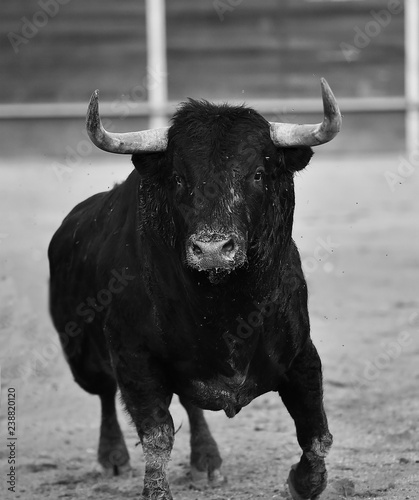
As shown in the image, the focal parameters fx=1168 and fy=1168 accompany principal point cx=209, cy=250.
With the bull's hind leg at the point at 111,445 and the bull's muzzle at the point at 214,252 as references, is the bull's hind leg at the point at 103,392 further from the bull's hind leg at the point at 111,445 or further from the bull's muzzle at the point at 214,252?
the bull's muzzle at the point at 214,252

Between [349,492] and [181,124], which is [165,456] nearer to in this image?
[349,492]

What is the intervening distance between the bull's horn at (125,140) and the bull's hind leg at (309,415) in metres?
1.07

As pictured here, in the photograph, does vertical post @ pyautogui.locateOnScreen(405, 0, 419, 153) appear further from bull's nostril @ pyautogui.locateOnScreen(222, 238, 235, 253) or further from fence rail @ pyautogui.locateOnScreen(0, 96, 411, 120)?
bull's nostril @ pyautogui.locateOnScreen(222, 238, 235, 253)

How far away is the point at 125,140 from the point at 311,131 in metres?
0.74

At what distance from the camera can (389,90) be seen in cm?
1520

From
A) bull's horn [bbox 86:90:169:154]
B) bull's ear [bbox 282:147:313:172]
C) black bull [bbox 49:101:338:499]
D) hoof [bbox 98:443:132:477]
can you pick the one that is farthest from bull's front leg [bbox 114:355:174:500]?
hoof [bbox 98:443:132:477]

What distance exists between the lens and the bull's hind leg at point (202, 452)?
18.7ft

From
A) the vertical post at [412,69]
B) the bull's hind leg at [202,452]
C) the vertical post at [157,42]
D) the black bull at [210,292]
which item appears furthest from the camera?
the vertical post at [157,42]

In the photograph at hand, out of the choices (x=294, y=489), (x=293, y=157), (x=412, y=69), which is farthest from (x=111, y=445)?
(x=412, y=69)

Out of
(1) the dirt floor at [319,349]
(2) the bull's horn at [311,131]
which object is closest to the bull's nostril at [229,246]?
(2) the bull's horn at [311,131]

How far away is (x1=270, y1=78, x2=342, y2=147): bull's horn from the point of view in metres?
4.45

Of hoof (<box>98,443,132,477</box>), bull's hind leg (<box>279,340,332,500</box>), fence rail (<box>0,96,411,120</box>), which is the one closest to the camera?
bull's hind leg (<box>279,340,332,500</box>)

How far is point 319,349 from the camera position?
8398mm

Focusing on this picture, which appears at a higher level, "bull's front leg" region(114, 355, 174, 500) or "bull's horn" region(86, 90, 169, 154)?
"bull's horn" region(86, 90, 169, 154)
